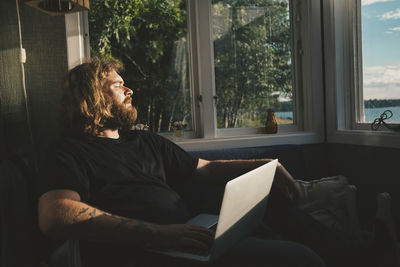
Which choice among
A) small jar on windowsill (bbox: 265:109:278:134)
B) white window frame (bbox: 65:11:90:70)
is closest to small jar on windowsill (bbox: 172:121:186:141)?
small jar on windowsill (bbox: 265:109:278:134)

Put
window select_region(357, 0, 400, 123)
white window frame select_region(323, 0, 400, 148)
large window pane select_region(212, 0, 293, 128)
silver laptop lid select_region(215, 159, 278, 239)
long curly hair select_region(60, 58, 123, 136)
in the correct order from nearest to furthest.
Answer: silver laptop lid select_region(215, 159, 278, 239)
long curly hair select_region(60, 58, 123, 136)
window select_region(357, 0, 400, 123)
white window frame select_region(323, 0, 400, 148)
large window pane select_region(212, 0, 293, 128)

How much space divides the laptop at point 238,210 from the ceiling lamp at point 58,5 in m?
1.31

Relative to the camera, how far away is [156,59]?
241cm

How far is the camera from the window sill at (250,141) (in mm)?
2293

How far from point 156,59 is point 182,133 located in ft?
1.92

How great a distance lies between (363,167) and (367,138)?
206mm

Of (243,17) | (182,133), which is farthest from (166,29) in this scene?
(182,133)

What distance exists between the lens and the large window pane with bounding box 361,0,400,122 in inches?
79.3

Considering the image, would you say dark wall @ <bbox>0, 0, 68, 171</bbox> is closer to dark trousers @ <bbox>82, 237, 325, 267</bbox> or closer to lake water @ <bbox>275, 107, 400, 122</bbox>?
dark trousers @ <bbox>82, 237, 325, 267</bbox>

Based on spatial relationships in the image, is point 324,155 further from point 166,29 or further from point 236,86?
point 166,29

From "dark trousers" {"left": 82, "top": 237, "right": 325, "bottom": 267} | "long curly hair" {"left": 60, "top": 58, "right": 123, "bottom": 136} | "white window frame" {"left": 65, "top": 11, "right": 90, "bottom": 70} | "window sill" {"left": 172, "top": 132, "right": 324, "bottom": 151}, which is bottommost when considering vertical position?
"dark trousers" {"left": 82, "top": 237, "right": 325, "bottom": 267}

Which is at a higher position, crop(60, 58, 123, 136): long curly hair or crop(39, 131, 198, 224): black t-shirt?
crop(60, 58, 123, 136): long curly hair

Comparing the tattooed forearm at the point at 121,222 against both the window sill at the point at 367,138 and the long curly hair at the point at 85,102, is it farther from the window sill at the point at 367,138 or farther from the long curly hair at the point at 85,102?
the window sill at the point at 367,138

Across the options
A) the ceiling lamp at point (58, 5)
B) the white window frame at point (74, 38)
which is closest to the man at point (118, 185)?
the ceiling lamp at point (58, 5)
